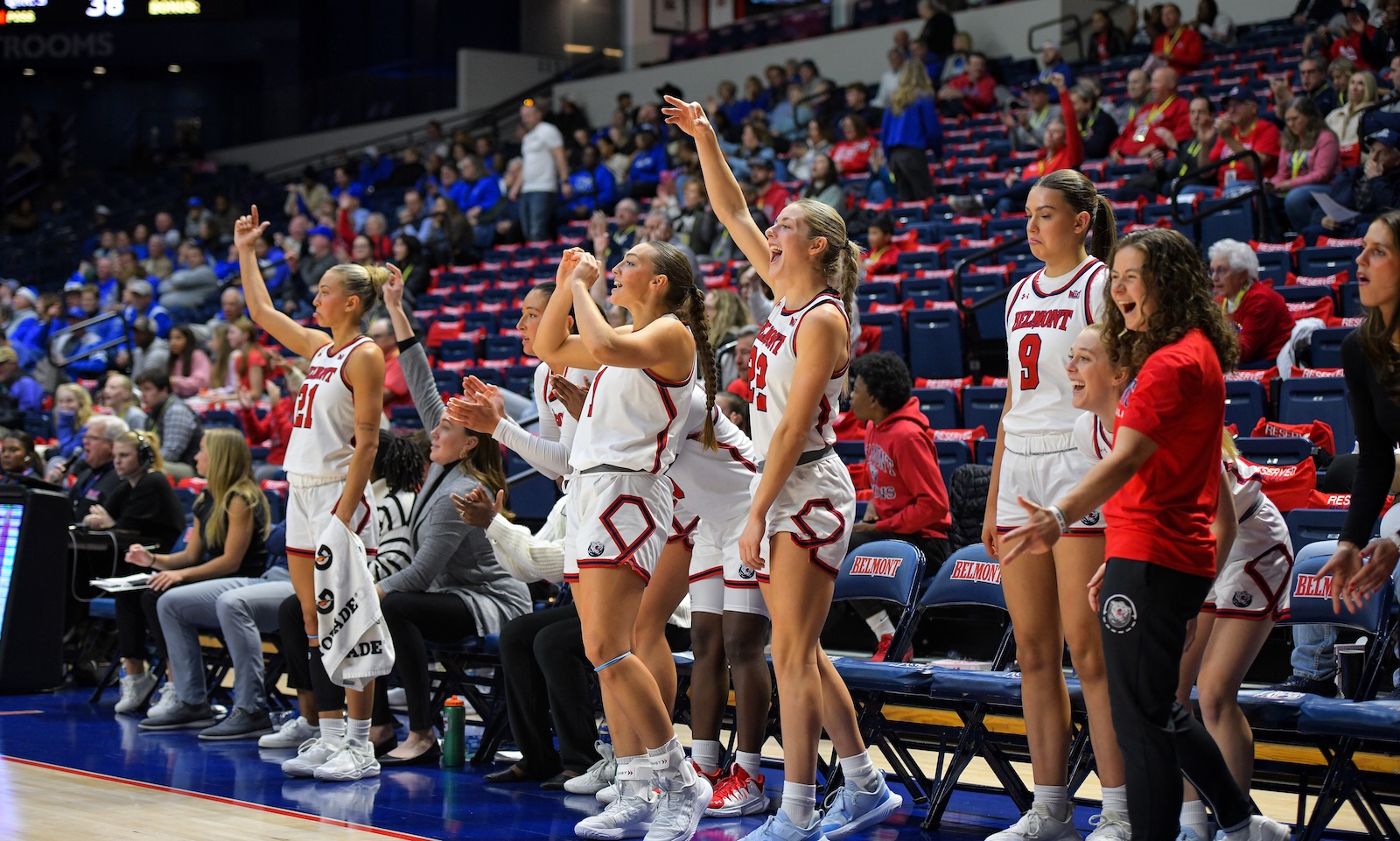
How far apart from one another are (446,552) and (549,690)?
78cm

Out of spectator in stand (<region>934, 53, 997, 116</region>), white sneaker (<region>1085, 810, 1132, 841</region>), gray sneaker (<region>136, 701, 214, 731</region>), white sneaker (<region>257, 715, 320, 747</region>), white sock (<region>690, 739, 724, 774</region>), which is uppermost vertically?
spectator in stand (<region>934, 53, 997, 116</region>)

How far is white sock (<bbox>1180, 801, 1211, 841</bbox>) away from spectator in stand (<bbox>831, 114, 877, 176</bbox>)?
10.4m

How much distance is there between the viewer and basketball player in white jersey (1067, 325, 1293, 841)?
11.2 ft

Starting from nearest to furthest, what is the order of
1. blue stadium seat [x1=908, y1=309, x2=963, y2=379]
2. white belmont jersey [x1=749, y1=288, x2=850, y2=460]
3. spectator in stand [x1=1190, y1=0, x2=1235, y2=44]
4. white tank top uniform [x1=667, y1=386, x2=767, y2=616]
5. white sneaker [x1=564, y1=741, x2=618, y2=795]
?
white belmont jersey [x1=749, y1=288, x2=850, y2=460] → white tank top uniform [x1=667, y1=386, x2=767, y2=616] → white sneaker [x1=564, y1=741, x2=618, y2=795] → blue stadium seat [x1=908, y1=309, x2=963, y2=379] → spectator in stand [x1=1190, y1=0, x2=1235, y2=44]

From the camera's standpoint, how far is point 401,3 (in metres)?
22.4

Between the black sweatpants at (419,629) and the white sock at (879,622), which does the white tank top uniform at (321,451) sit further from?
the white sock at (879,622)

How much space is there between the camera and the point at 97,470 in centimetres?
770

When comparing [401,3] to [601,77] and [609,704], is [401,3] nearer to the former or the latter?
[601,77]

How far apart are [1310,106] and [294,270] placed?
10.5 m

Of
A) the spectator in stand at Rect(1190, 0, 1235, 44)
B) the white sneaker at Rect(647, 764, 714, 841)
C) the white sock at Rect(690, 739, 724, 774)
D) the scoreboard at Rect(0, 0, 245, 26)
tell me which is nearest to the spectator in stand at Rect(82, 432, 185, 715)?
the white sock at Rect(690, 739, 724, 774)

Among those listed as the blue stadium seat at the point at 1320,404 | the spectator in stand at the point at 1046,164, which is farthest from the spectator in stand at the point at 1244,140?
the blue stadium seat at the point at 1320,404

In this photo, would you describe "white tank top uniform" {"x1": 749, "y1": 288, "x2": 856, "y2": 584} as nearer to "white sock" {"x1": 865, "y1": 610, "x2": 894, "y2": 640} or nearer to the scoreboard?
"white sock" {"x1": 865, "y1": 610, "x2": 894, "y2": 640}

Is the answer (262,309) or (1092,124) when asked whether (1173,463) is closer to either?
(262,309)

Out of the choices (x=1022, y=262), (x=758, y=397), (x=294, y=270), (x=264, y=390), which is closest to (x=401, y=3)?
(x=294, y=270)
